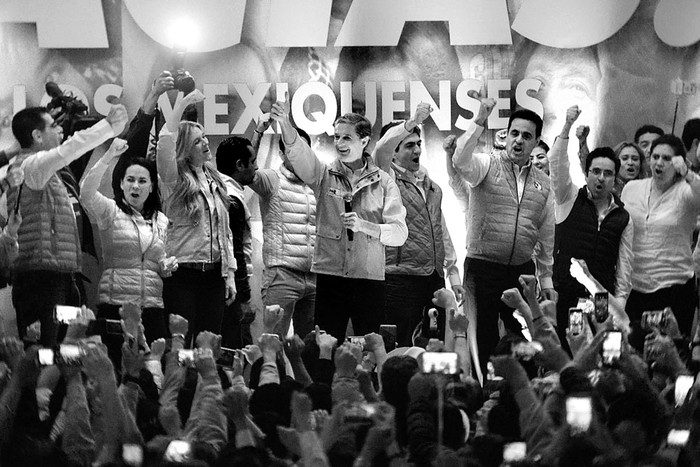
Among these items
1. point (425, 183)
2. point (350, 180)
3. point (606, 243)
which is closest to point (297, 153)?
point (350, 180)

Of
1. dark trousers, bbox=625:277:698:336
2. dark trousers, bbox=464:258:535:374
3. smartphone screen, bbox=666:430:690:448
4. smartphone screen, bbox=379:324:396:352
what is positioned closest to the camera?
smartphone screen, bbox=666:430:690:448

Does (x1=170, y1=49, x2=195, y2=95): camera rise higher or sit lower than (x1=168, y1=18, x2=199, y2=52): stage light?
lower

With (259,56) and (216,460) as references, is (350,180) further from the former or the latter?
(216,460)

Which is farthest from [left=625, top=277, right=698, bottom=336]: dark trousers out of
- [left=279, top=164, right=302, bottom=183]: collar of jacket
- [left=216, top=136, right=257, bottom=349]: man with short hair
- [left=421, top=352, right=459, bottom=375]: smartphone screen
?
[left=421, top=352, right=459, bottom=375]: smartphone screen

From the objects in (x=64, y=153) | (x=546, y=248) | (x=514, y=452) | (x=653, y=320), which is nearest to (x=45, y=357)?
(x=514, y=452)

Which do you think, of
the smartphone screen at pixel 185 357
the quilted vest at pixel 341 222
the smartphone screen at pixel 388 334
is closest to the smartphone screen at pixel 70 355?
the smartphone screen at pixel 185 357

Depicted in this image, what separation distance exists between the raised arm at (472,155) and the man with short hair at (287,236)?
683 mm

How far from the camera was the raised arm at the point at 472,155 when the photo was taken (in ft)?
20.7

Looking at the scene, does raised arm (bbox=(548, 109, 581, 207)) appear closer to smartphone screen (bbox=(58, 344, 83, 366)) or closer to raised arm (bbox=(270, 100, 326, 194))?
raised arm (bbox=(270, 100, 326, 194))

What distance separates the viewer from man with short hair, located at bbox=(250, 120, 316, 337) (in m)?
6.49

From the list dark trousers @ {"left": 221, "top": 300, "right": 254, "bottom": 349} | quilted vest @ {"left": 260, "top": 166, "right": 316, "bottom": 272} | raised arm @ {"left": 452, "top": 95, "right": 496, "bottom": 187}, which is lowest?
dark trousers @ {"left": 221, "top": 300, "right": 254, "bottom": 349}

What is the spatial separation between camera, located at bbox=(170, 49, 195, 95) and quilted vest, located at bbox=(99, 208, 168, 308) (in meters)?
1.19

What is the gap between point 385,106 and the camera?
287 inches

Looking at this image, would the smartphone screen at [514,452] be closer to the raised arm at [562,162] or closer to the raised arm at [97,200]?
the raised arm at [97,200]
